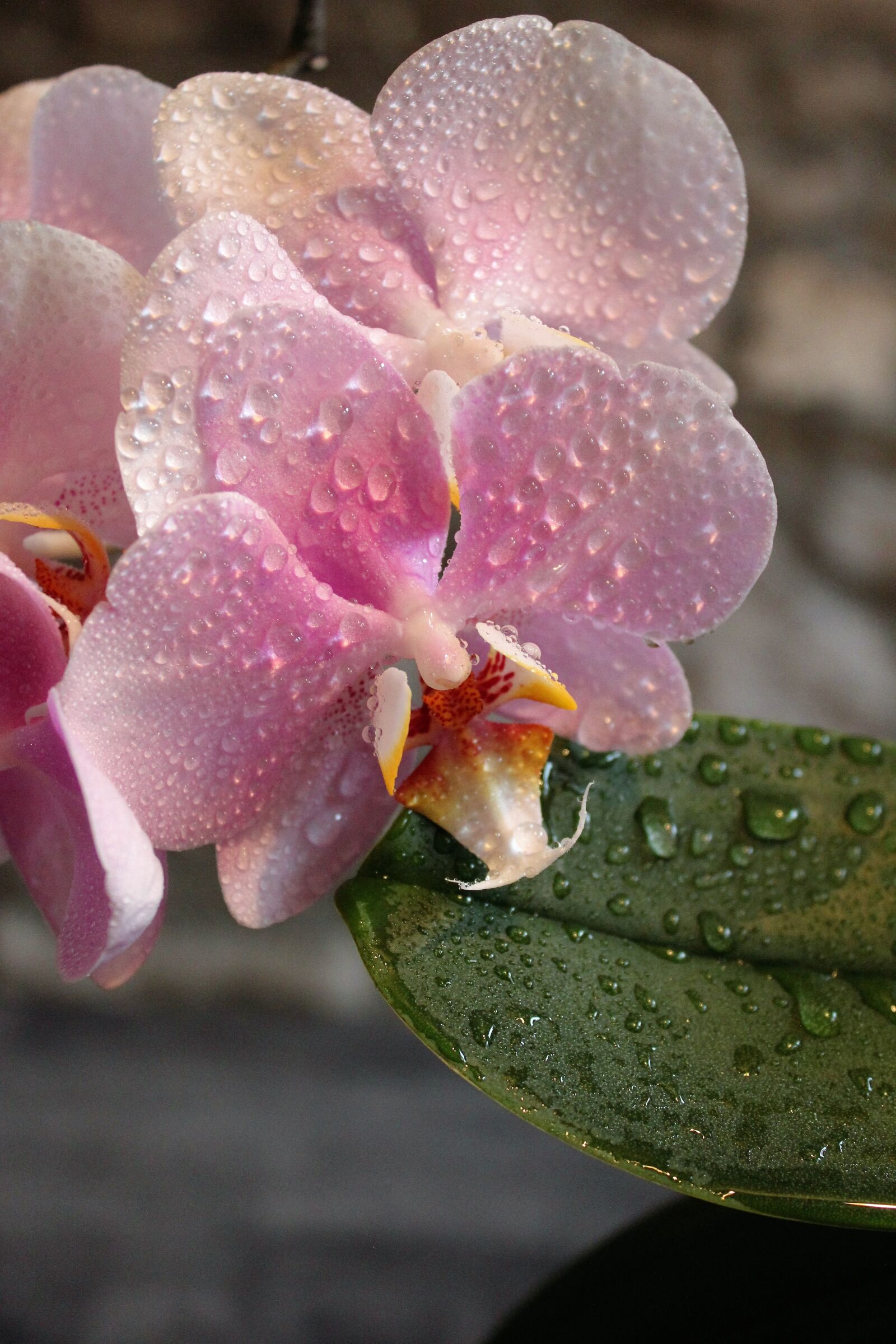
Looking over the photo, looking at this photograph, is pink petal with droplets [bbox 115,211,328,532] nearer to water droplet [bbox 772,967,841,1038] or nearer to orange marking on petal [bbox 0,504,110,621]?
orange marking on petal [bbox 0,504,110,621]

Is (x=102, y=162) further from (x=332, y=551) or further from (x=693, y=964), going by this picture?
(x=693, y=964)

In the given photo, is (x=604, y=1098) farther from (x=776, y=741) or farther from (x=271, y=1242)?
(x=271, y=1242)

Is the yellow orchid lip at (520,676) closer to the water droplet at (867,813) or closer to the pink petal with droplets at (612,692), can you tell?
the pink petal with droplets at (612,692)

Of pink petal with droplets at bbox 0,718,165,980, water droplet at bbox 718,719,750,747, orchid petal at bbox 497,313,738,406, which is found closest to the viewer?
pink petal with droplets at bbox 0,718,165,980

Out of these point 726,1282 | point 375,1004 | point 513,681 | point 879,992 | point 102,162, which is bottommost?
point 375,1004

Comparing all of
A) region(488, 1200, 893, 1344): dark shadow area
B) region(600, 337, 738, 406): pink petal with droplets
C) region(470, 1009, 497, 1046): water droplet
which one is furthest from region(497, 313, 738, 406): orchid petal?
region(488, 1200, 893, 1344): dark shadow area

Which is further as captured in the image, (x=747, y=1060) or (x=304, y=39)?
(x=304, y=39)

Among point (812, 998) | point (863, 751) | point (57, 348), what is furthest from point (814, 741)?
point (57, 348)
